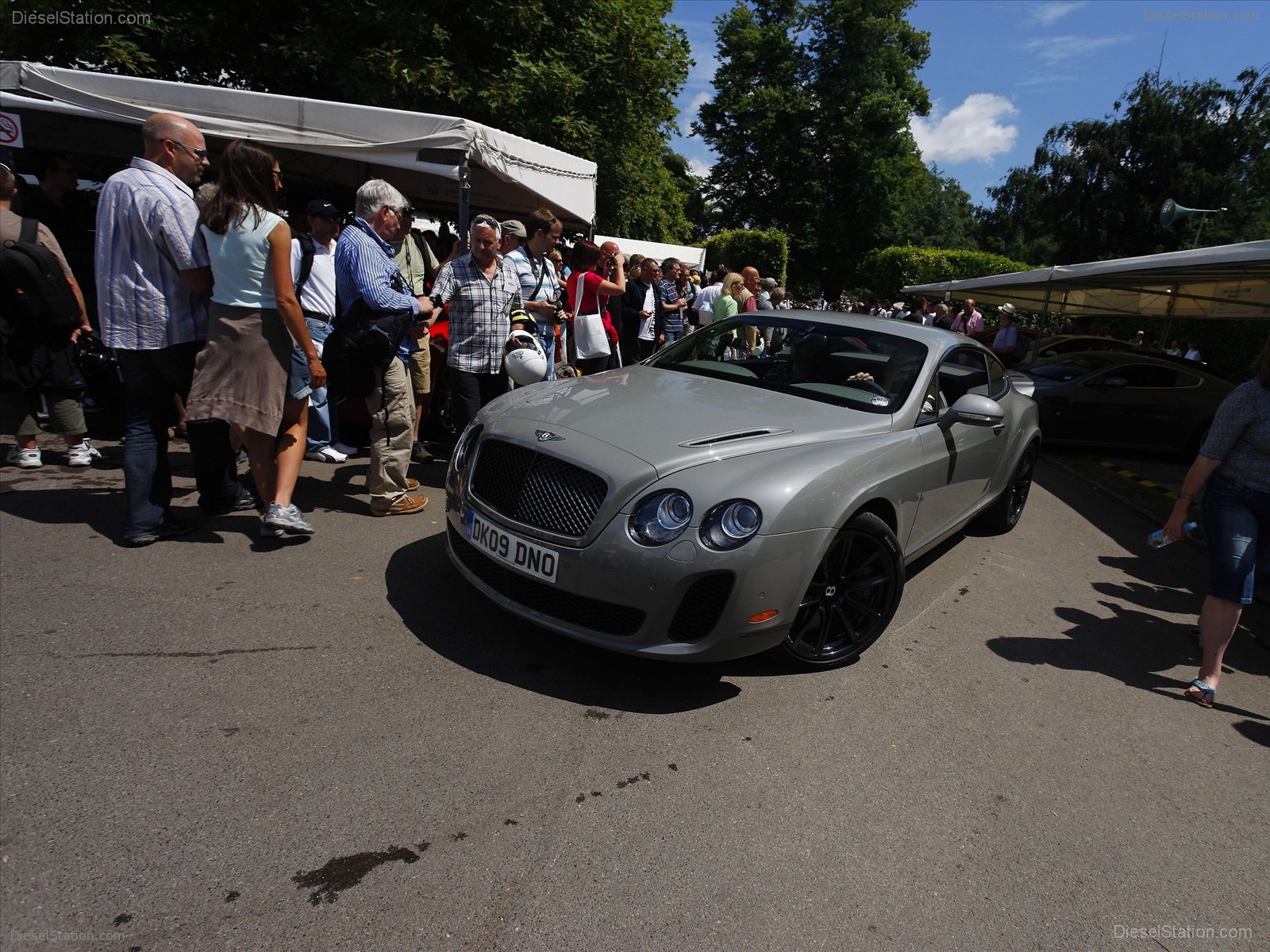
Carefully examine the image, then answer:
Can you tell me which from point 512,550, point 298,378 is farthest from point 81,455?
point 512,550

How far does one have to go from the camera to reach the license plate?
9.70 ft

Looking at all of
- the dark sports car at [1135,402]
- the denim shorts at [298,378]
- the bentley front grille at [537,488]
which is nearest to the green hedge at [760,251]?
the dark sports car at [1135,402]

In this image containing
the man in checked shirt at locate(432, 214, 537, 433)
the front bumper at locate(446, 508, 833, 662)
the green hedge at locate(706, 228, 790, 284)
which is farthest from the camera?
the green hedge at locate(706, 228, 790, 284)

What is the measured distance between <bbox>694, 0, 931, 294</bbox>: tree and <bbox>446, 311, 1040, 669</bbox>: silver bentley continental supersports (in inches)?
1562

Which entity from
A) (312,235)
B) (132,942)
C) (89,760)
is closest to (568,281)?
(312,235)

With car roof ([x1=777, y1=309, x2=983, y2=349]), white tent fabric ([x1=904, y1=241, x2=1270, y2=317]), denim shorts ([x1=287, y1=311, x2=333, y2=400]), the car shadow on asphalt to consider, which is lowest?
the car shadow on asphalt

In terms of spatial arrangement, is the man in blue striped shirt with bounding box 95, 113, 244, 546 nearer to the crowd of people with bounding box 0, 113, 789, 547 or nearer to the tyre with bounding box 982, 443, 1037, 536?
the crowd of people with bounding box 0, 113, 789, 547

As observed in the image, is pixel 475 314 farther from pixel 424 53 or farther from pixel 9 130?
pixel 424 53

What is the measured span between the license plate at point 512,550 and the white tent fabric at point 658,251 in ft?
53.9

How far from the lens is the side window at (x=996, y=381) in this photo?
5289 mm

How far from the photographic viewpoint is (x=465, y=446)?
3633 millimetres

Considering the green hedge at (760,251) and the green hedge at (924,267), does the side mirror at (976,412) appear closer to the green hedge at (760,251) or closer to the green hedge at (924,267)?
the green hedge at (760,251)

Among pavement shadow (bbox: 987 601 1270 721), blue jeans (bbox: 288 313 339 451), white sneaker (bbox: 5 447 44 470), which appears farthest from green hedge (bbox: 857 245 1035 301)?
white sneaker (bbox: 5 447 44 470)

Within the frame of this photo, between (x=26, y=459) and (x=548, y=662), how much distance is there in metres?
4.36
